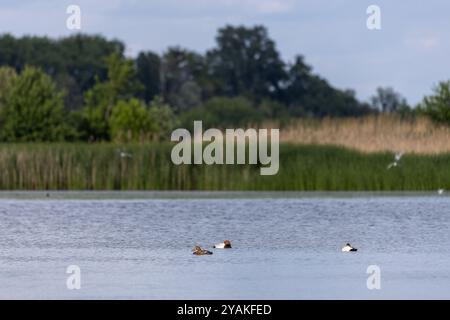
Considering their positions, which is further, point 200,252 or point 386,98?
point 386,98

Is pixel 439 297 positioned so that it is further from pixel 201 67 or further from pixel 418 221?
pixel 201 67

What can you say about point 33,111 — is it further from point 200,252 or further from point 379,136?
point 200,252

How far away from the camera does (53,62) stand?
2795 inches

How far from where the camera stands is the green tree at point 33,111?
44.3 metres

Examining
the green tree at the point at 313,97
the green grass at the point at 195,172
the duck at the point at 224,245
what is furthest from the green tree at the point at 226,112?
the duck at the point at 224,245

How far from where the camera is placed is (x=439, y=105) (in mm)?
38156

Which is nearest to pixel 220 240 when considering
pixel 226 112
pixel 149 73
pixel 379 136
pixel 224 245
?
pixel 224 245

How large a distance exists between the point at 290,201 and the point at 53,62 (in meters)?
45.1

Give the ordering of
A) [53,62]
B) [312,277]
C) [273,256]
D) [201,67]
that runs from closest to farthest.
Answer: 1. [312,277]
2. [273,256]
3. [53,62]
4. [201,67]

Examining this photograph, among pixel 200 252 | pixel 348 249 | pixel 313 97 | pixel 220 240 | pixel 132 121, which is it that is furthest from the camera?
pixel 313 97

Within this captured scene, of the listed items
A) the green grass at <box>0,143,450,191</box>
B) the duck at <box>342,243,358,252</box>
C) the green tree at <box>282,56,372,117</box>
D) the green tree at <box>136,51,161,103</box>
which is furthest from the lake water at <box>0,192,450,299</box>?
the green tree at <box>136,51,161,103</box>

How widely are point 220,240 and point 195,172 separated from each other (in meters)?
10.5
